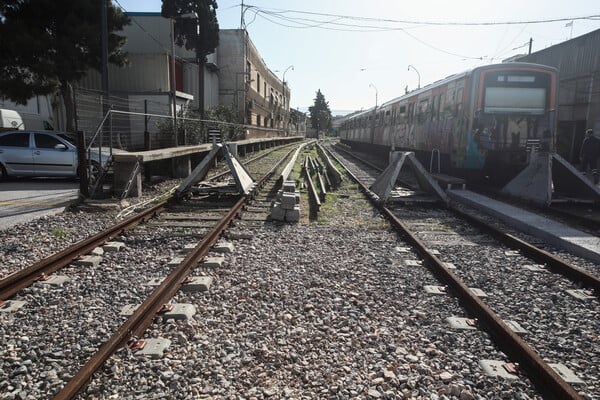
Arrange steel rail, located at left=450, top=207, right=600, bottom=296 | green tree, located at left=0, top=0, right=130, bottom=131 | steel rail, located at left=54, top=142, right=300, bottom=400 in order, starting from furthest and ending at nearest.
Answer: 1. green tree, located at left=0, top=0, right=130, bottom=131
2. steel rail, located at left=450, top=207, right=600, bottom=296
3. steel rail, located at left=54, top=142, right=300, bottom=400

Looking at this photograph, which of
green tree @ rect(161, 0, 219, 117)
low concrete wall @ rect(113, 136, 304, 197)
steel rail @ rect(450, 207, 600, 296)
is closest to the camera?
Result: steel rail @ rect(450, 207, 600, 296)

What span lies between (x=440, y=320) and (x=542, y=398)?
1.18 m

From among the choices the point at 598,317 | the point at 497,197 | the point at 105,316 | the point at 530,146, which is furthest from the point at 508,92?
the point at 105,316

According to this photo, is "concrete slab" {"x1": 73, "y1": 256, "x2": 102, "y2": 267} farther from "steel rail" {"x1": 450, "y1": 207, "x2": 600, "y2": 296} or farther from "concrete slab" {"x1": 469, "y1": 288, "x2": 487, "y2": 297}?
"steel rail" {"x1": 450, "y1": 207, "x2": 600, "y2": 296}

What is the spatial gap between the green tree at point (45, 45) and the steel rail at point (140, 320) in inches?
588

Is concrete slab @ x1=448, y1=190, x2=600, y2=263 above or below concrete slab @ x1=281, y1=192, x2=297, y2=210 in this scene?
below

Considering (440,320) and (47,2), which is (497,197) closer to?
(440,320)

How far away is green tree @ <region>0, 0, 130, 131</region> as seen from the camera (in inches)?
661

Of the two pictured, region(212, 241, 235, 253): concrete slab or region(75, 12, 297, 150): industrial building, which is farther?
region(75, 12, 297, 150): industrial building

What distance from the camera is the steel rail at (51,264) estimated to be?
14.0ft

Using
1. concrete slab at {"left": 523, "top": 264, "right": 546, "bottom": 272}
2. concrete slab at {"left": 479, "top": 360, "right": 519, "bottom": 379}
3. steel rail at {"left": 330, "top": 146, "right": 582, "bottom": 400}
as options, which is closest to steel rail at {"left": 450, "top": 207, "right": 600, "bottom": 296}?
concrete slab at {"left": 523, "top": 264, "right": 546, "bottom": 272}

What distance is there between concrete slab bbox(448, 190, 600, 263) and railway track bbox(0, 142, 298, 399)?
500 centimetres

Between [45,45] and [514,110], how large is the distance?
16492 mm

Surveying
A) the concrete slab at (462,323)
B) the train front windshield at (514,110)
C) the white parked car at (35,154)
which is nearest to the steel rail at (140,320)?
the concrete slab at (462,323)
